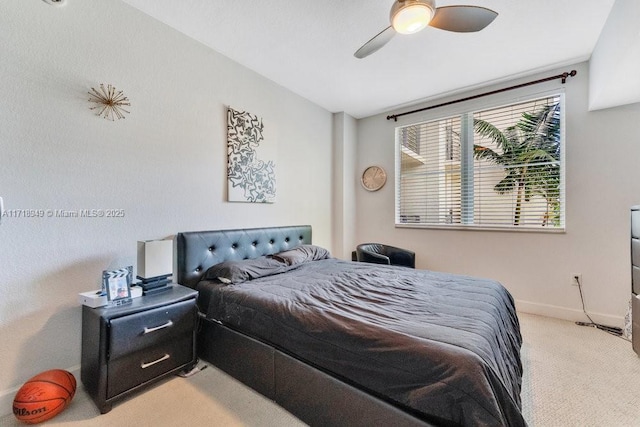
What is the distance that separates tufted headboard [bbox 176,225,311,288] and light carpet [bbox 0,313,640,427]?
2.61 ft

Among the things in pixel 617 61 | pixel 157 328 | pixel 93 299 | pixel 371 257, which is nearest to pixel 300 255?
pixel 371 257

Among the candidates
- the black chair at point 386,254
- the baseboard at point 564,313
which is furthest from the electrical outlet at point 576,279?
the black chair at point 386,254

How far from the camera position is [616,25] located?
1938mm

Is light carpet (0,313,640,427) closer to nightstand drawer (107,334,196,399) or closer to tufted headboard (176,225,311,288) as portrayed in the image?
nightstand drawer (107,334,196,399)

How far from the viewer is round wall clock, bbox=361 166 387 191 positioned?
4116 mm

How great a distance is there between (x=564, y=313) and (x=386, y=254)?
78.2 inches

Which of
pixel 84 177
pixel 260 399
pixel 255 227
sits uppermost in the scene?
pixel 84 177

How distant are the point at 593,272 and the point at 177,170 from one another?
422cm

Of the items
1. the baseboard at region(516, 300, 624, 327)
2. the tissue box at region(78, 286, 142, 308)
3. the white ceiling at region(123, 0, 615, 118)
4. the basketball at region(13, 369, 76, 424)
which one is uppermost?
the white ceiling at region(123, 0, 615, 118)

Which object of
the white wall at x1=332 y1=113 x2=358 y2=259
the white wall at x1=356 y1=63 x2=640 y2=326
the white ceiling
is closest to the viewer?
the white ceiling

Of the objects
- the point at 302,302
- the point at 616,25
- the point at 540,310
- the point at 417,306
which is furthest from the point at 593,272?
the point at 302,302

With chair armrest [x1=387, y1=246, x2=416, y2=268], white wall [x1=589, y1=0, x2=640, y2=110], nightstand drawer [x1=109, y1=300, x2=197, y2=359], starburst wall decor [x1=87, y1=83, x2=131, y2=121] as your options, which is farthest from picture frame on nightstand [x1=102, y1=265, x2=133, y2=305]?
white wall [x1=589, y1=0, x2=640, y2=110]

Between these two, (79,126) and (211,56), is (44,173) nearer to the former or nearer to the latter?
(79,126)

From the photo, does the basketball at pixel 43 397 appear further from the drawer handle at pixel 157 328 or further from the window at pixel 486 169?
the window at pixel 486 169
